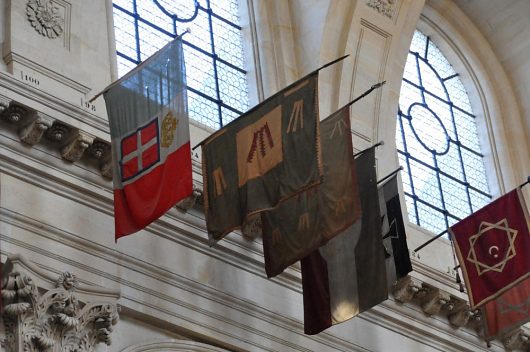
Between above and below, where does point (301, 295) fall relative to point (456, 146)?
below

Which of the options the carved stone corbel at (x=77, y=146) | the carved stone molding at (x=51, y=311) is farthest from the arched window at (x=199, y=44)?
the carved stone molding at (x=51, y=311)

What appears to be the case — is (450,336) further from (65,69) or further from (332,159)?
(65,69)

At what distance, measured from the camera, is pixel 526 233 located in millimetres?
19297

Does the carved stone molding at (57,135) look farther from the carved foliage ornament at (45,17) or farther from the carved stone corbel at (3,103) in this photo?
the carved foliage ornament at (45,17)

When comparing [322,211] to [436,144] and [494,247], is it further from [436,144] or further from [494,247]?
[436,144]

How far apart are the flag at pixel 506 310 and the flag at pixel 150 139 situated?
5.29m

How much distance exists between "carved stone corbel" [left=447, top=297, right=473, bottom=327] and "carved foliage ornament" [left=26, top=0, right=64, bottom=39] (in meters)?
6.54

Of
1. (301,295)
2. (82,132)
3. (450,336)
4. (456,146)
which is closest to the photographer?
(82,132)

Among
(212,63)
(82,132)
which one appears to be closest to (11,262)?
(82,132)

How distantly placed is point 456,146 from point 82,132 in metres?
9.10

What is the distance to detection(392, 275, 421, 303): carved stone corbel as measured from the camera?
66.2ft

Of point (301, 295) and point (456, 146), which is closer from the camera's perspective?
point (301, 295)

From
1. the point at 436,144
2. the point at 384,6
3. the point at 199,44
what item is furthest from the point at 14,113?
the point at 436,144

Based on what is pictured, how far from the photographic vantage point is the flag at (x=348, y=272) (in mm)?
17609
